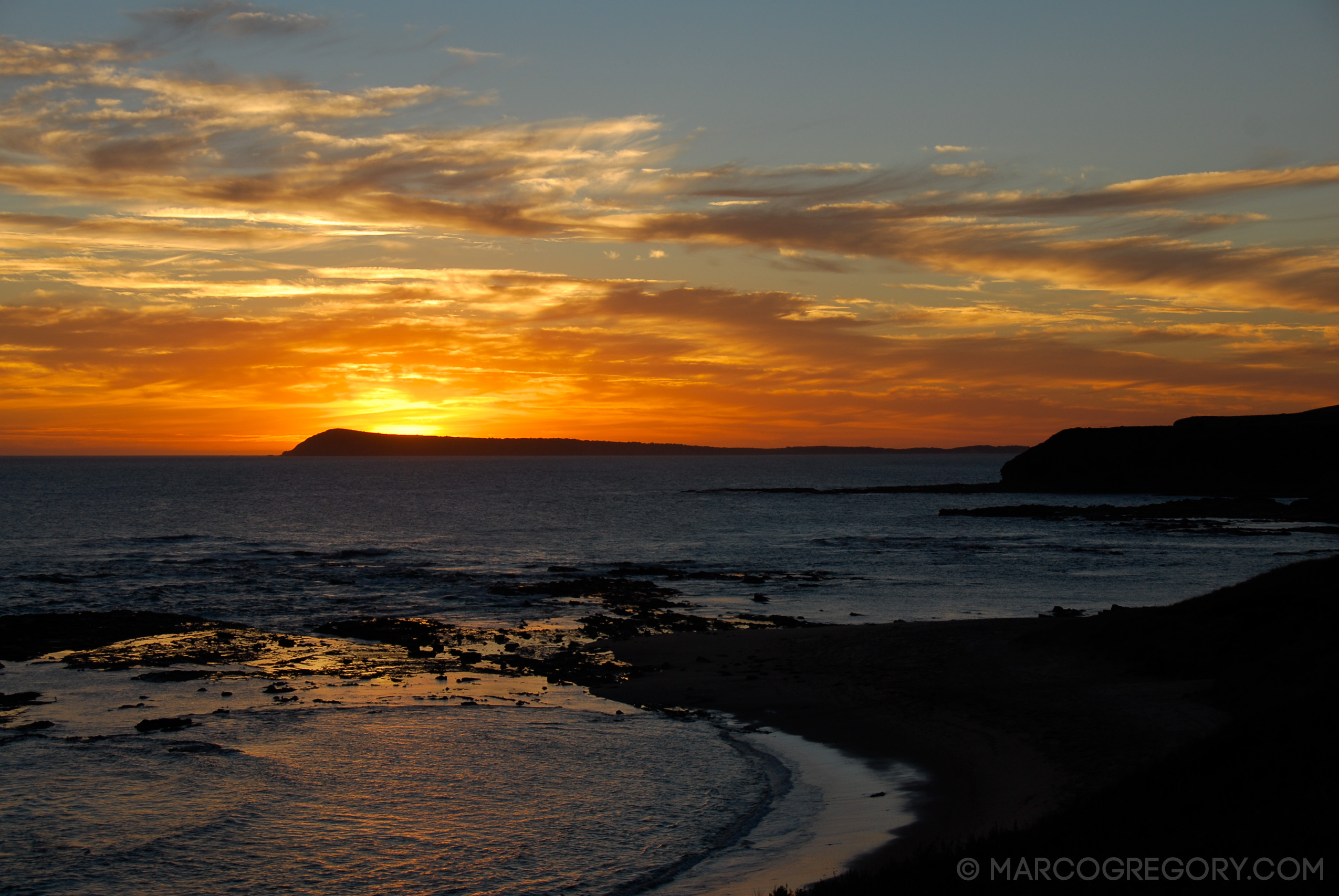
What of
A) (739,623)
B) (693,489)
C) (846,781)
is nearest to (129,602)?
(739,623)

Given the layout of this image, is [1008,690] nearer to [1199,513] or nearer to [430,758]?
[430,758]

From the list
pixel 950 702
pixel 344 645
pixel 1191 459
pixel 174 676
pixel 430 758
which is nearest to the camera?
pixel 430 758

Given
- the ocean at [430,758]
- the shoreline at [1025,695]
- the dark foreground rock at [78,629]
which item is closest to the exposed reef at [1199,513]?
the ocean at [430,758]

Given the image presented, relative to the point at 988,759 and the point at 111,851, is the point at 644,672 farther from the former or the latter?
the point at 111,851

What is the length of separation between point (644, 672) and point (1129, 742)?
43.3 feet

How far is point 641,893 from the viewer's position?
11984 mm

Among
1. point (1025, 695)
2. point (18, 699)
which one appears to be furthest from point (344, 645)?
point (1025, 695)

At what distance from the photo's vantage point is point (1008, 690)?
74.9ft

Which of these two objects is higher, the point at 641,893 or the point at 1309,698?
the point at 1309,698

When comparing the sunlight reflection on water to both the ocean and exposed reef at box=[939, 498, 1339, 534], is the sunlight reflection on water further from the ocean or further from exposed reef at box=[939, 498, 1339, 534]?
exposed reef at box=[939, 498, 1339, 534]

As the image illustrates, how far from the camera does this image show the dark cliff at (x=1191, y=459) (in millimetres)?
132875

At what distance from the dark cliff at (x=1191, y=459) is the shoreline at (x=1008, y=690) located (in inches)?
4655

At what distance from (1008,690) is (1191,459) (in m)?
136

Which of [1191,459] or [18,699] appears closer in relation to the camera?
[18,699]
